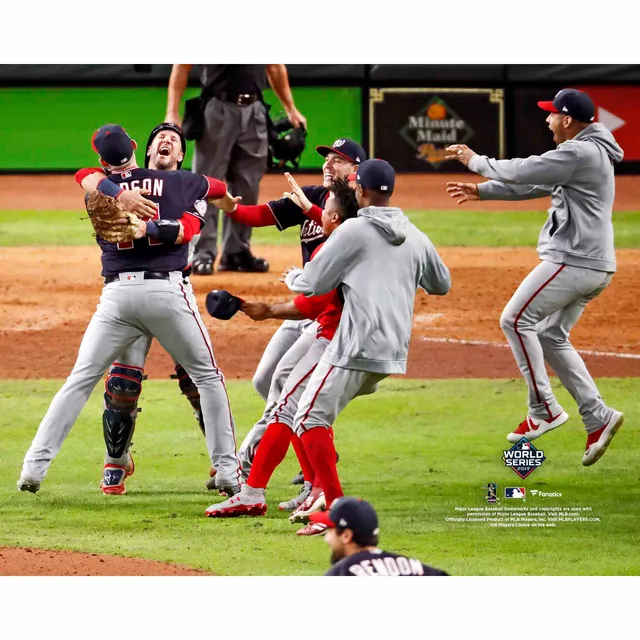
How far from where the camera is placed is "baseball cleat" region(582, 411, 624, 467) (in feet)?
21.6

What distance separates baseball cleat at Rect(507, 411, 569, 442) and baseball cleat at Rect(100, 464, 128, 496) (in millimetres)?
2107

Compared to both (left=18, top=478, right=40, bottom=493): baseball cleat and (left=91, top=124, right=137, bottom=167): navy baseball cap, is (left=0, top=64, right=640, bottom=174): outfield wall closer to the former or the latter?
(left=91, top=124, right=137, bottom=167): navy baseball cap

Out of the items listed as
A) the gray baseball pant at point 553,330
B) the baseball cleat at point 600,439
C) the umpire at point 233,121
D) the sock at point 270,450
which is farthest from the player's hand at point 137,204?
the baseball cleat at point 600,439

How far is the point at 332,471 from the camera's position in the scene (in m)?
5.59

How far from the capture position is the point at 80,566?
18.5 ft

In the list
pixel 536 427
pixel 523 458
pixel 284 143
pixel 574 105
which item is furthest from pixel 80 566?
pixel 574 105

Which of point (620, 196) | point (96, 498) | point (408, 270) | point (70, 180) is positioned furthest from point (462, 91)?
point (96, 498)

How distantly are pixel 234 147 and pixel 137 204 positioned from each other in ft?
4.20

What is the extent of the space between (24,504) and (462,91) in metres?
3.24

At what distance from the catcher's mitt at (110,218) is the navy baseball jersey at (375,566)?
2185 millimetres
